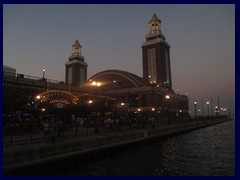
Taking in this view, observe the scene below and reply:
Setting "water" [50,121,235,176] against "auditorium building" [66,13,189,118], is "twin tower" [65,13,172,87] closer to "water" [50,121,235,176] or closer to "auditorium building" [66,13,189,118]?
"auditorium building" [66,13,189,118]

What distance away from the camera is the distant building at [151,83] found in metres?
97.4

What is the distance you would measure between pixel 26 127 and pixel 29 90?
56.7 ft

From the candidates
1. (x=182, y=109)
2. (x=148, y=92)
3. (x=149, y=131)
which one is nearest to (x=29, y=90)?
(x=149, y=131)

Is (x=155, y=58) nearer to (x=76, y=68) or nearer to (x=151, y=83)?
(x=151, y=83)

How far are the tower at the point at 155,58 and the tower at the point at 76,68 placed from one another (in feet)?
137

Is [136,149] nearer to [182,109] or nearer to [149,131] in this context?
[149,131]

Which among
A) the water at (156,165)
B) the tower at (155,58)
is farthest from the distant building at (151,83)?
the water at (156,165)

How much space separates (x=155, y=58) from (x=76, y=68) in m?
49.3

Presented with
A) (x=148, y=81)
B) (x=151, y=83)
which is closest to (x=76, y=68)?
(x=148, y=81)

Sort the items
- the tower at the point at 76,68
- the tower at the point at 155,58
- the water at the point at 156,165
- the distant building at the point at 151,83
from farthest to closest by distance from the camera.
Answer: the tower at the point at 76,68 < the tower at the point at 155,58 < the distant building at the point at 151,83 < the water at the point at 156,165

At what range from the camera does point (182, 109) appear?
427ft

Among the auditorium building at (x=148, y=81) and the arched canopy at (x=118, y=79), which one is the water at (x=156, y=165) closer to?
the auditorium building at (x=148, y=81)

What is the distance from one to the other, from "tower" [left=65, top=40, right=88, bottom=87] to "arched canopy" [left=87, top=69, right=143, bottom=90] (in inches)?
890

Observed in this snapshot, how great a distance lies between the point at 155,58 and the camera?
12119cm
